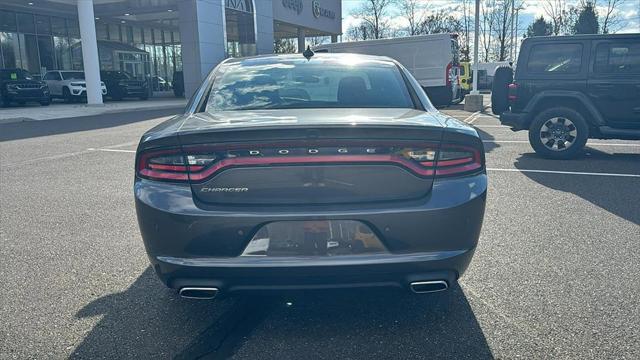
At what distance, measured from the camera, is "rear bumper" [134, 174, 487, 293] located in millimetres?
2480

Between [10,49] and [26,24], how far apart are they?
2.15 meters

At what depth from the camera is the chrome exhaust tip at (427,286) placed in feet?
8.44

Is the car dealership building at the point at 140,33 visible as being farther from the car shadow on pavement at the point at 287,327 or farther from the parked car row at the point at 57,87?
the car shadow on pavement at the point at 287,327

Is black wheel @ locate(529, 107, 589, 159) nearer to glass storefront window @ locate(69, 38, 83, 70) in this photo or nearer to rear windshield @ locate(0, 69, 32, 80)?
rear windshield @ locate(0, 69, 32, 80)

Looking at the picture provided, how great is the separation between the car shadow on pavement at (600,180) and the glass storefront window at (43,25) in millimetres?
30302

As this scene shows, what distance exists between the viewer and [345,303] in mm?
3240

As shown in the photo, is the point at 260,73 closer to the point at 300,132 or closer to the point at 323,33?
the point at 300,132

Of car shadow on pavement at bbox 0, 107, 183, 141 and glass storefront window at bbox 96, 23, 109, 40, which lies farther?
glass storefront window at bbox 96, 23, 109, 40

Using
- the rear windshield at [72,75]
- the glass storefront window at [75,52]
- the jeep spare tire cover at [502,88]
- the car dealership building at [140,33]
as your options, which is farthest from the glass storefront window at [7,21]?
the jeep spare tire cover at [502,88]

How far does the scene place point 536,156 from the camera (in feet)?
30.0

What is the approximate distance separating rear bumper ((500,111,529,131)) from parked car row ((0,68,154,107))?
2108 centimetres

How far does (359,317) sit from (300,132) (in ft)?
3.85

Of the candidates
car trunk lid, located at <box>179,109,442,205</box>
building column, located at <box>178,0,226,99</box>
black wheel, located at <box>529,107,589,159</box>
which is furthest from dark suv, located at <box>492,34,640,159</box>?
building column, located at <box>178,0,226,99</box>

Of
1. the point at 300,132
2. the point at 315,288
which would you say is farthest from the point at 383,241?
the point at 300,132
